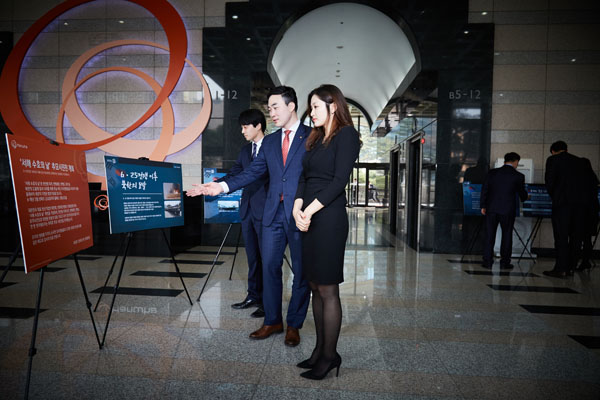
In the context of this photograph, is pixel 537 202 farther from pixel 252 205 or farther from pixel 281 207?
pixel 281 207

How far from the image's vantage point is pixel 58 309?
3203 mm

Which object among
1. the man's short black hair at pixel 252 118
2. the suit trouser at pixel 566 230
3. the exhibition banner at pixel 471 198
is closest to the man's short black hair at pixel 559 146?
the suit trouser at pixel 566 230

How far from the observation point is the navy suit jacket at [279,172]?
8.27 feet

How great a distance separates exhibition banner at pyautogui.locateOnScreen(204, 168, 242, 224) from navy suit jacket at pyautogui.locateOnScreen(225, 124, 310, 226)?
1925 mm

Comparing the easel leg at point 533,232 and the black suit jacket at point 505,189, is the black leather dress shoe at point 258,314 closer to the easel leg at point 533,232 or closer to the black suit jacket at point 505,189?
the black suit jacket at point 505,189

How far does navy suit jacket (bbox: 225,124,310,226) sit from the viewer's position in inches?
99.2

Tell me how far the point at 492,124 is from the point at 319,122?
546 centimetres

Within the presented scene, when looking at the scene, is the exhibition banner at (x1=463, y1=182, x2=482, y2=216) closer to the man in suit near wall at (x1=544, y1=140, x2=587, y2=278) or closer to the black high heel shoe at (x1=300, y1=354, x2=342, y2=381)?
the man in suit near wall at (x1=544, y1=140, x2=587, y2=278)

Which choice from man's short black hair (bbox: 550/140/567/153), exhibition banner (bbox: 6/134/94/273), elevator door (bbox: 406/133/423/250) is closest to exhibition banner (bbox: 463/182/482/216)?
man's short black hair (bbox: 550/140/567/153)

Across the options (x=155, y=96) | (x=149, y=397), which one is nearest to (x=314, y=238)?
(x=149, y=397)

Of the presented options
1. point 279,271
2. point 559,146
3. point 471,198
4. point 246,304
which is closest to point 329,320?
point 279,271

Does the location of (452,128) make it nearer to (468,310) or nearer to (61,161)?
(468,310)

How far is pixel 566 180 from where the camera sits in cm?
506

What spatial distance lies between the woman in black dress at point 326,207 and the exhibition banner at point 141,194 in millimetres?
1385
